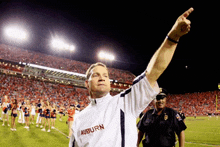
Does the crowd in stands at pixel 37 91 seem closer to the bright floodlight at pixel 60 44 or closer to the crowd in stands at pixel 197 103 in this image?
the bright floodlight at pixel 60 44

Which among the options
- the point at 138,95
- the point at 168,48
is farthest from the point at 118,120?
the point at 168,48

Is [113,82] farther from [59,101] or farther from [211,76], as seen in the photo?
[211,76]

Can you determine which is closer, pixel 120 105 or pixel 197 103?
pixel 120 105

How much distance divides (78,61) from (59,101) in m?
19.3

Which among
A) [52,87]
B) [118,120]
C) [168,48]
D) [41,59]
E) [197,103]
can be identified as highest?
[41,59]

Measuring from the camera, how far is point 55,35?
36.5 m

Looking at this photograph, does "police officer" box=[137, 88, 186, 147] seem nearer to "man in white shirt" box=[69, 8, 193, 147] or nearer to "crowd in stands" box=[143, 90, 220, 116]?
"man in white shirt" box=[69, 8, 193, 147]

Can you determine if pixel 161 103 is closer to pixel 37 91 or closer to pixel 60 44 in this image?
pixel 37 91

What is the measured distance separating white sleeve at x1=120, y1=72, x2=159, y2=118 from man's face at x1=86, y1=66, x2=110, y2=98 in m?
0.22

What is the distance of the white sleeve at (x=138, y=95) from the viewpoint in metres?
1.24

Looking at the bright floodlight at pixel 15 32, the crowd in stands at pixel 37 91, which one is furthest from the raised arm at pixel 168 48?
the bright floodlight at pixel 15 32

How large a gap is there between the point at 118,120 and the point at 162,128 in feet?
7.88

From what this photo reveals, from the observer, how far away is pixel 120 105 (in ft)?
4.74

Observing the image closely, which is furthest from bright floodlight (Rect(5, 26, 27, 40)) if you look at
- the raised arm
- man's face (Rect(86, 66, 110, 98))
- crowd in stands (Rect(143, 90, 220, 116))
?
the raised arm
